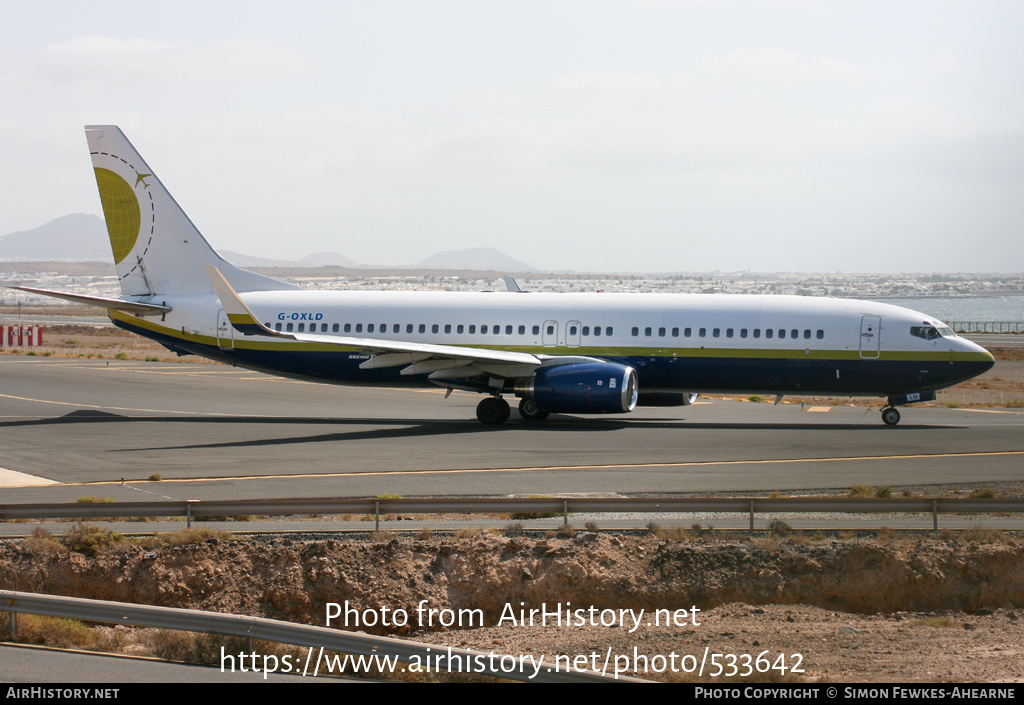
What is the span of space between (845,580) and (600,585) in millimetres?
3831

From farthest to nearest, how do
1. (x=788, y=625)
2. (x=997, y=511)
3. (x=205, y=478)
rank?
(x=205, y=478), (x=997, y=511), (x=788, y=625)

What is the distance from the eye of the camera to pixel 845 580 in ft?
53.2

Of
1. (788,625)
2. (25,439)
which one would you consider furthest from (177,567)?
(25,439)

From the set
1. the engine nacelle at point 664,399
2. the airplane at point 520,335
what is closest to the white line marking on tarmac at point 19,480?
the airplane at point 520,335

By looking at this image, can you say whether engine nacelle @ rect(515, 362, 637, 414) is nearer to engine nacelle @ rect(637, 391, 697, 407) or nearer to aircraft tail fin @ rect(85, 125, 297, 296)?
engine nacelle @ rect(637, 391, 697, 407)

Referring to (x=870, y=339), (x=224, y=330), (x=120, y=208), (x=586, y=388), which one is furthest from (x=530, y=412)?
(x=120, y=208)

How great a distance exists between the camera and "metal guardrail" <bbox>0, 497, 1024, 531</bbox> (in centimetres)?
1733

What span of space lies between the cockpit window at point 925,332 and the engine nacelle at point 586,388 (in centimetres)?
910

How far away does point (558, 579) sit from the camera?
16.4 m

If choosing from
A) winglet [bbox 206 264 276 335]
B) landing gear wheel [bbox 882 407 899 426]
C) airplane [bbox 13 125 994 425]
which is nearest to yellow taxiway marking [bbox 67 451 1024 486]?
airplane [bbox 13 125 994 425]

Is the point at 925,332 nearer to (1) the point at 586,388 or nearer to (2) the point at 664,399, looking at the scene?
(2) the point at 664,399

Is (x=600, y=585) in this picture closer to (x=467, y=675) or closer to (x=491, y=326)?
(x=467, y=675)

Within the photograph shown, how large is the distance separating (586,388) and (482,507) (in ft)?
50.5

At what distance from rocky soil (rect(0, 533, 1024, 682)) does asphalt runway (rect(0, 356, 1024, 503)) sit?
14.8 ft
